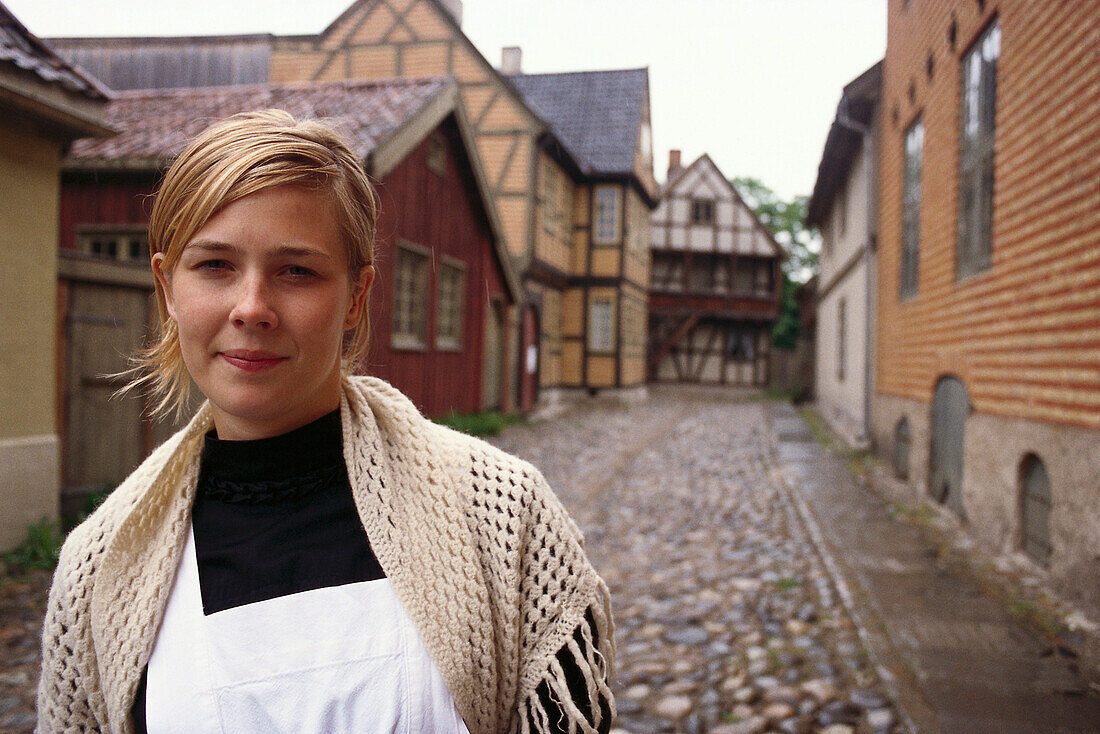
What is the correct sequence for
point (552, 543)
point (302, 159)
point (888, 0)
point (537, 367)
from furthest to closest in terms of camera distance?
point (537, 367) → point (888, 0) → point (552, 543) → point (302, 159)

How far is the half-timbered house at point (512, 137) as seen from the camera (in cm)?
1686

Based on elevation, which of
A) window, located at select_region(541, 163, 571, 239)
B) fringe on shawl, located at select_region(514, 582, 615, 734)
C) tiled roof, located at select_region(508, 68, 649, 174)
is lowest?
fringe on shawl, located at select_region(514, 582, 615, 734)

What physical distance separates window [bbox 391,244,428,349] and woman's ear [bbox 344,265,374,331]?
9.66 metres

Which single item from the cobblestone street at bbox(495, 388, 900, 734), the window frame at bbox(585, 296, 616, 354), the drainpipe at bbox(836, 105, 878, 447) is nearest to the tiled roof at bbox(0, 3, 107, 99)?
the cobblestone street at bbox(495, 388, 900, 734)

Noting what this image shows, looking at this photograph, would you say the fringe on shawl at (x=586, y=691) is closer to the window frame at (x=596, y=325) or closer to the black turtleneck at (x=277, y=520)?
the black turtleneck at (x=277, y=520)

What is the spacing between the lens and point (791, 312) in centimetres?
3584

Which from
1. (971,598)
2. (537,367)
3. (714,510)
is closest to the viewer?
(971,598)

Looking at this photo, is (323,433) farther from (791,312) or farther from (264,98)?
(791,312)

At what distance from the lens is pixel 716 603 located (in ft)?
16.3

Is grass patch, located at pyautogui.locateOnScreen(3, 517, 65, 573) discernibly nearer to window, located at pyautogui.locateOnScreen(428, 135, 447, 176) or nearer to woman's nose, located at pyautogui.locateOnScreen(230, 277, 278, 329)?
woman's nose, located at pyautogui.locateOnScreen(230, 277, 278, 329)

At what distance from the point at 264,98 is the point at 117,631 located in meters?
10.9

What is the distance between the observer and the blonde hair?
4.11ft

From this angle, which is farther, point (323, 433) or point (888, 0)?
point (888, 0)

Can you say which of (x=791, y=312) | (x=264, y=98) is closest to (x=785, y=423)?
(x=264, y=98)
